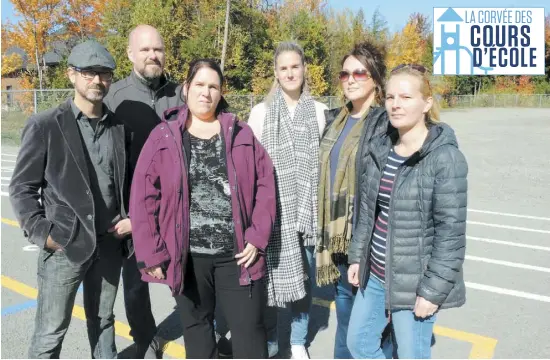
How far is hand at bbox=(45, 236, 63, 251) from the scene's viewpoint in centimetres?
261

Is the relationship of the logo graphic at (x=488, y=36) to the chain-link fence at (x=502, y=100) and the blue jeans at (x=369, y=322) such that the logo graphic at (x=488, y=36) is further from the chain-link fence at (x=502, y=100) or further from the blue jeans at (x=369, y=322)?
the blue jeans at (x=369, y=322)

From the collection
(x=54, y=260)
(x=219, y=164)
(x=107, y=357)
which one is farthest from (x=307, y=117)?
(x=107, y=357)

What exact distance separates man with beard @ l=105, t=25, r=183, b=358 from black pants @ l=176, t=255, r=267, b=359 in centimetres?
73

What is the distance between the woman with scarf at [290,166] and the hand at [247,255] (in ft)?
1.30

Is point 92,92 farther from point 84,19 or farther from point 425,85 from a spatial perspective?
point 84,19

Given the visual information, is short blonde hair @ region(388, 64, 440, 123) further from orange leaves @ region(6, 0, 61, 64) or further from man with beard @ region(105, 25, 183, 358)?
orange leaves @ region(6, 0, 61, 64)

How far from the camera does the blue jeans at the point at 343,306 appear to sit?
10.1 ft

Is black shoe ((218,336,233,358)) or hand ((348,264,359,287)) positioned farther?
black shoe ((218,336,233,358))

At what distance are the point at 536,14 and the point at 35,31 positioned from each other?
26102 mm

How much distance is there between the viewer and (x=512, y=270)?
5426mm

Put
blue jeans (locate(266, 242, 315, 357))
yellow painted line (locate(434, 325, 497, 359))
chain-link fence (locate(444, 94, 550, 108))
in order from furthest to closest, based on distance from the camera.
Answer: chain-link fence (locate(444, 94, 550, 108)), yellow painted line (locate(434, 325, 497, 359)), blue jeans (locate(266, 242, 315, 357))

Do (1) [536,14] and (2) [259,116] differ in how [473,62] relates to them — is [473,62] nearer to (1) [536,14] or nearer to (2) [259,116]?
(1) [536,14]

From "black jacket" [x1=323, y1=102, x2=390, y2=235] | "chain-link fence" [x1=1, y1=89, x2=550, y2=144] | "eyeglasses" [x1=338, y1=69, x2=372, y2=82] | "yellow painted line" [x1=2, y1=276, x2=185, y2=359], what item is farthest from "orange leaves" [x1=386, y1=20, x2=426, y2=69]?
"black jacket" [x1=323, y1=102, x2=390, y2=235]

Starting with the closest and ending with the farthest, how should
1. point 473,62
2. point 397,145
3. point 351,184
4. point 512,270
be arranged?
point 397,145 → point 351,184 → point 512,270 → point 473,62
